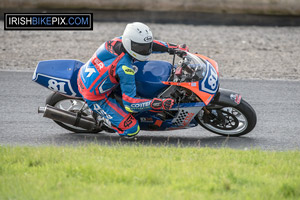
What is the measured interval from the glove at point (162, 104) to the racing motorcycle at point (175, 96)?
0.26 m

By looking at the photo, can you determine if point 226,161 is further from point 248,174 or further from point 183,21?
point 183,21

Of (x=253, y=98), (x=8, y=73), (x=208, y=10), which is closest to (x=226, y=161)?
(x=253, y=98)

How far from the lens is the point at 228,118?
6.81 meters

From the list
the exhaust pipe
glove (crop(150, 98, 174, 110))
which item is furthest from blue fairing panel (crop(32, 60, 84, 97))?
glove (crop(150, 98, 174, 110))

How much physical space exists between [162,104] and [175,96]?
0.35 metres

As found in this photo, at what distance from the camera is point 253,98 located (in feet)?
29.8

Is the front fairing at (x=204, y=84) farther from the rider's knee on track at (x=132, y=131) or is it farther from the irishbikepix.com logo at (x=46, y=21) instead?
the irishbikepix.com logo at (x=46, y=21)

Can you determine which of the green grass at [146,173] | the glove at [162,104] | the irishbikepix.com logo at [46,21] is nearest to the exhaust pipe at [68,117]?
the green grass at [146,173]

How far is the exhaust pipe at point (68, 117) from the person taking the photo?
22.5ft

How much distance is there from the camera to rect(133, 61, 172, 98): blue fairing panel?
653cm

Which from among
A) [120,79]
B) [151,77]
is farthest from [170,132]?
[120,79]

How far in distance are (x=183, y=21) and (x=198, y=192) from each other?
1000 centimetres

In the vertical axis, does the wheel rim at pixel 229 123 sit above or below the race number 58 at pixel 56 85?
below

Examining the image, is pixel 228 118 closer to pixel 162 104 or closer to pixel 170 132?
pixel 170 132
